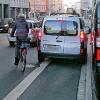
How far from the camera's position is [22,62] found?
13.1 metres

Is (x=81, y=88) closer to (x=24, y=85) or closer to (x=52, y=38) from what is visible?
(x=24, y=85)

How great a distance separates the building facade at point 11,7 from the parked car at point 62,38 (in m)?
62.0

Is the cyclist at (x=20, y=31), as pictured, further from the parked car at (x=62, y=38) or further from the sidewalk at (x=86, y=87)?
the sidewalk at (x=86, y=87)

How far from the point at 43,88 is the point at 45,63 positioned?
208 inches

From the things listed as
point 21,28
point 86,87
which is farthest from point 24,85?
point 21,28

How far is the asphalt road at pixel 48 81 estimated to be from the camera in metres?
9.05

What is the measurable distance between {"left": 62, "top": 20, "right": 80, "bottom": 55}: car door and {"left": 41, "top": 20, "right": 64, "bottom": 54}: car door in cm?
18

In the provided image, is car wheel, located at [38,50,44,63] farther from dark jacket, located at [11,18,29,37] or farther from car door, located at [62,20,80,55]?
dark jacket, located at [11,18,29,37]

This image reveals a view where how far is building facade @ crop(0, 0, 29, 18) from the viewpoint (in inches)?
3054

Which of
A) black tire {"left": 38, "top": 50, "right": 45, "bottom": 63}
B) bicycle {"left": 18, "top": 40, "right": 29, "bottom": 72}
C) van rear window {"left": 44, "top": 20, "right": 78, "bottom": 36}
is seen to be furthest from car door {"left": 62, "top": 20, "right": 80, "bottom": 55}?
bicycle {"left": 18, "top": 40, "right": 29, "bottom": 72}

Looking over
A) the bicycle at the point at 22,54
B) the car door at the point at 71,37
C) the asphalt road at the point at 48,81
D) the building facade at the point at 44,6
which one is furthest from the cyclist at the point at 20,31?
the building facade at the point at 44,6

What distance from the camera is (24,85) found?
33.5 ft

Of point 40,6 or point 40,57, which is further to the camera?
point 40,6

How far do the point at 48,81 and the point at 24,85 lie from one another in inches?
38.0
